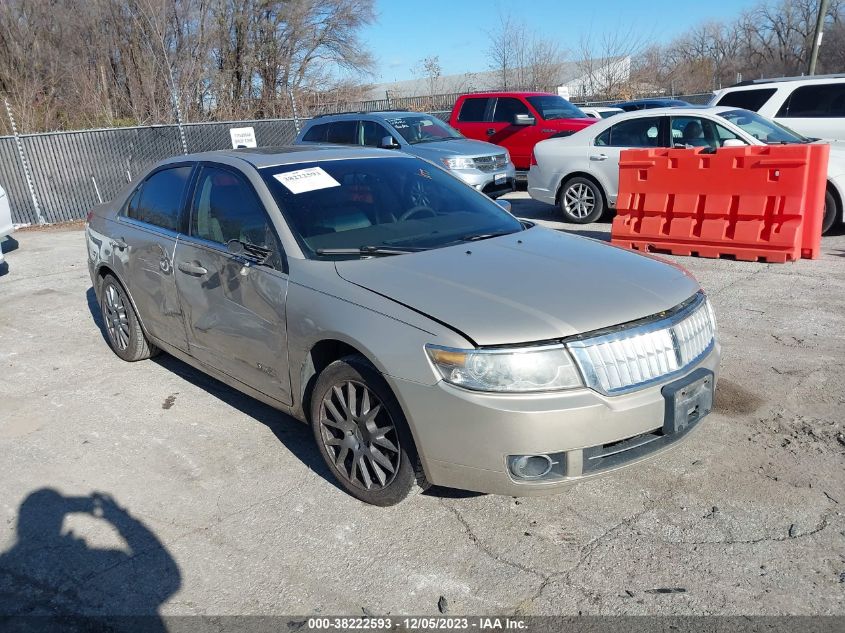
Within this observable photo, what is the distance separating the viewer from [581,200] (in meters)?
10.8

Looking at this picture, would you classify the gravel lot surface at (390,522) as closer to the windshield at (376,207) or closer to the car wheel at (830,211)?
the windshield at (376,207)

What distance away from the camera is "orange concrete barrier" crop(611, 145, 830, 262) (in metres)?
7.57

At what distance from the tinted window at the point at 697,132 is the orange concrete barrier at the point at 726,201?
1.44m

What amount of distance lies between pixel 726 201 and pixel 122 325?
20.6ft

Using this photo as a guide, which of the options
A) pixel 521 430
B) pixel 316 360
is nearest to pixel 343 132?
pixel 316 360

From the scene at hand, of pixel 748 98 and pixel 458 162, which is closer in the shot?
pixel 748 98

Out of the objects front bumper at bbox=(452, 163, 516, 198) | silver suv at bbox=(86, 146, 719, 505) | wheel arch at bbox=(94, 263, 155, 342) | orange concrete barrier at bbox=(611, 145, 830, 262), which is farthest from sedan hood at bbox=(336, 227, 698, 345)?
front bumper at bbox=(452, 163, 516, 198)

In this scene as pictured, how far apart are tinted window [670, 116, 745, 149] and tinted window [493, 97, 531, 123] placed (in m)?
5.01

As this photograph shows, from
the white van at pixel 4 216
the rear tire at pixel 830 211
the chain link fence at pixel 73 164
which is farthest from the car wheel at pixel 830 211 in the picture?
the chain link fence at pixel 73 164

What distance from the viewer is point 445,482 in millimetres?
3195

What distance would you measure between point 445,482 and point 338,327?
0.87 m

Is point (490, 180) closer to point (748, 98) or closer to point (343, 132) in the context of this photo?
point (343, 132)

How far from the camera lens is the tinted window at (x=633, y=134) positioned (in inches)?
397

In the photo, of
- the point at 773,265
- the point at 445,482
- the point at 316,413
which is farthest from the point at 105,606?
the point at 773,265
